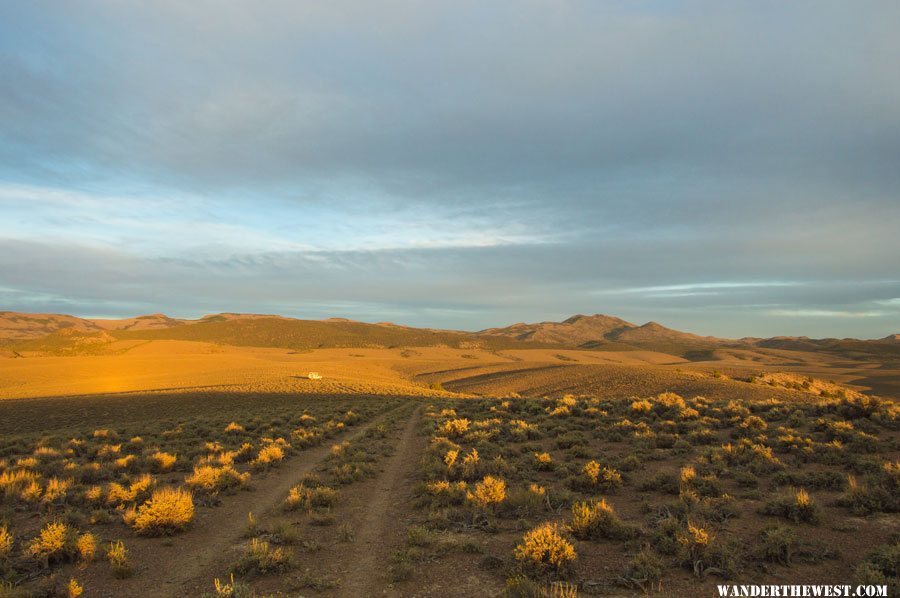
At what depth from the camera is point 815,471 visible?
36.7 feet

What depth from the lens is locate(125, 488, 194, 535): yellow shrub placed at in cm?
879

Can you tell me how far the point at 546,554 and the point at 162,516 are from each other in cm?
748

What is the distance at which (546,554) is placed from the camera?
275 inches

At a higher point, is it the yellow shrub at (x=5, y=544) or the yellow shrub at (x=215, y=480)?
the yellow shrub at (x=5, y=544)

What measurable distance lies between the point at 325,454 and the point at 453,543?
31.5ft

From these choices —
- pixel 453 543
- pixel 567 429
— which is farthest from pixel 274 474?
pixel 567 429

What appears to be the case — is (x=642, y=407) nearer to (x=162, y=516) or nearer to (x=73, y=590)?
(x=162, y=516)

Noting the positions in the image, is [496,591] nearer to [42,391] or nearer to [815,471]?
[815,471]

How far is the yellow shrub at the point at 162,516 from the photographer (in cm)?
879

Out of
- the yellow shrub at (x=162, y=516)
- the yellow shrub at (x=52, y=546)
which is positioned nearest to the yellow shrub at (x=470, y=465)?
the yellow shrub at (x=162, y=516)

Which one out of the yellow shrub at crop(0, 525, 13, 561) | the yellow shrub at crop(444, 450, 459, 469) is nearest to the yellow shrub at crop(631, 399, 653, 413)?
the yellow shrub at crop(444, 450, 459, 469)

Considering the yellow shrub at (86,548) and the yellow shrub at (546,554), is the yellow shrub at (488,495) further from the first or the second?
the yellow shrub at (86,548)

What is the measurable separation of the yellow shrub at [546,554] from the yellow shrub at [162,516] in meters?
6.84

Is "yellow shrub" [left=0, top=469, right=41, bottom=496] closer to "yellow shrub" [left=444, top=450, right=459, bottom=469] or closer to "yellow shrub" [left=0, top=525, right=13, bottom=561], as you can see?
"yellow shrub" [left=0, top=525, right=13, bottom=561]
